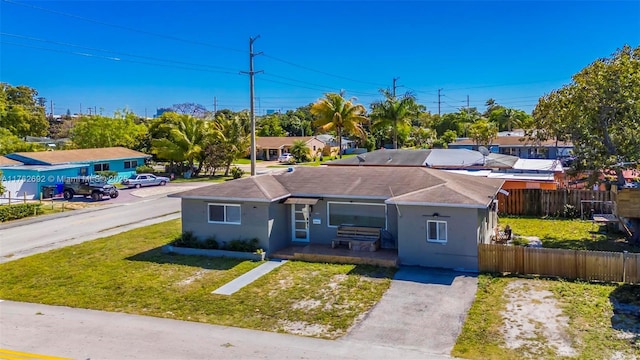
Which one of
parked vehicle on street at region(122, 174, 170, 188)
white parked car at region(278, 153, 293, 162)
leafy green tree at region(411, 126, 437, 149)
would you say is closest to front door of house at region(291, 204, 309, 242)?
parked vehicle on street at region(122, 174, 170, 188)

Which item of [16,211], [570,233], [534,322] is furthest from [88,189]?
[534,322]

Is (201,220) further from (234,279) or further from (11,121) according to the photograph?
(11,121)

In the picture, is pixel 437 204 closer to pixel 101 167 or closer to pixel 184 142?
pixel 184 142

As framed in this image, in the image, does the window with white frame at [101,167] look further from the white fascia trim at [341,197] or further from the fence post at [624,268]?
the fence post at [624,268]

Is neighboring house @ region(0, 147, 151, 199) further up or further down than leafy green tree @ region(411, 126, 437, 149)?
further down

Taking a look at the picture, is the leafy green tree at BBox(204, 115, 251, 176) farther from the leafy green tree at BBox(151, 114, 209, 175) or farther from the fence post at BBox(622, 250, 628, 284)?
the fence post at BBox(622, 250, 628, 284)

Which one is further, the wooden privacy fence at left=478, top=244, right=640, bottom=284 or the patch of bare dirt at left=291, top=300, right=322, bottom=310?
the wooden privacy fence at left=478, top=244, right=640, bottom=284

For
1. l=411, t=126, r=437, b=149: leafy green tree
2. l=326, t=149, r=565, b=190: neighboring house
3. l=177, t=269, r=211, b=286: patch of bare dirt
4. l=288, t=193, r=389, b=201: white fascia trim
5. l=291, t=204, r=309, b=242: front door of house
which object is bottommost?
l=177, t=269, r=211, b=286: patch of bare dirt
